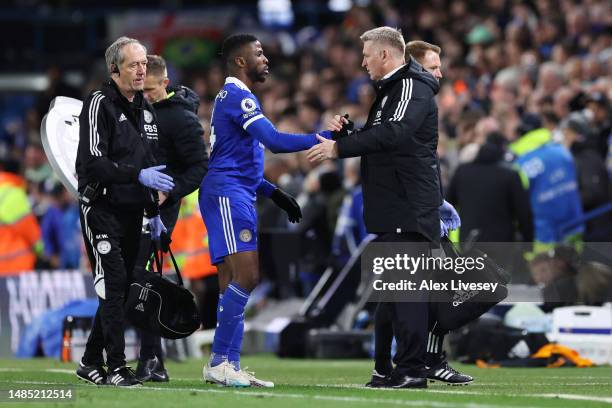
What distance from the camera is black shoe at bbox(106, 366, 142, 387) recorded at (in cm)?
953

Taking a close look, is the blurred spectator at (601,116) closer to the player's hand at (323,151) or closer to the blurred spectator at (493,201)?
the blurred spectator at (493,201)

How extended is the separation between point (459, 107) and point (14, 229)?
5.64 metres

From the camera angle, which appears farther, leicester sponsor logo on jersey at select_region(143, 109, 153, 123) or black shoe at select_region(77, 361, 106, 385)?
leicester sponsor logo on jersey at select_region(143, 109, 153, 123)

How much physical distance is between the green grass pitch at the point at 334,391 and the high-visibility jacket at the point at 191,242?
3.19 meters

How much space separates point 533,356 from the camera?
12.9 m

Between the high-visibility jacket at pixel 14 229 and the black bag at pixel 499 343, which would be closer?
the black bag at pixel 499 343

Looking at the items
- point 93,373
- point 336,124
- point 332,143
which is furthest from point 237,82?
point 93,373

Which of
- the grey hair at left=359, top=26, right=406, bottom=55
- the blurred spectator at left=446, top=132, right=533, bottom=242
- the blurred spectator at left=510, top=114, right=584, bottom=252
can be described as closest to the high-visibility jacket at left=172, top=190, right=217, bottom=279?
the blurred spectator at left=446, top=132, right=533, bottom=242

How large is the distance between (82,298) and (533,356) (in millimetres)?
5214

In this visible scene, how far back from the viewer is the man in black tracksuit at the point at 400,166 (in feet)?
30.2

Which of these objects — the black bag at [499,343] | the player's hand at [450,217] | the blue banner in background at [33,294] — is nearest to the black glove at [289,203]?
the player's hand at [450,217]

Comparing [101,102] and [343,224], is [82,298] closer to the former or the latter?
[343,224]

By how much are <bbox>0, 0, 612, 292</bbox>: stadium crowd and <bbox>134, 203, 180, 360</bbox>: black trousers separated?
180 inches

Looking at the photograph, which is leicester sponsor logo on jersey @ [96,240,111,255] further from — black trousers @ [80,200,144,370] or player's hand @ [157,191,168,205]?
player's hand @ [157,191,168,205]
